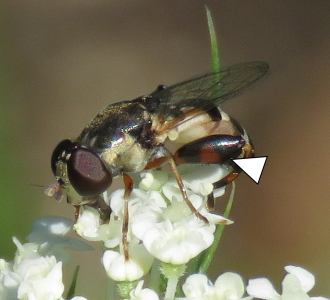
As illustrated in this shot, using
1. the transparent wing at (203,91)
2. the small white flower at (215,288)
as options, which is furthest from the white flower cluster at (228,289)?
the transparent wing at (203,91)

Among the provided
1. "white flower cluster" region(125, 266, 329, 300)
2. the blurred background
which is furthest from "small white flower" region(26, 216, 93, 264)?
the blurred background

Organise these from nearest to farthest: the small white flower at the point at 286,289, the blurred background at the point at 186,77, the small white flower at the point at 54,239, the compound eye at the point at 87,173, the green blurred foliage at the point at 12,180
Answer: the small white flower at the point at 286,289 → the compound eye at the point at 87,173 → the small white flower at the point at 54,239 → the green blurred foliage at the point at 12,180 → the blurred background at the point at 186,77

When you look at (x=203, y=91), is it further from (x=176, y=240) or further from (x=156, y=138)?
(x=176, y=240)

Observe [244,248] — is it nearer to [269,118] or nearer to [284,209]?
[284,209]

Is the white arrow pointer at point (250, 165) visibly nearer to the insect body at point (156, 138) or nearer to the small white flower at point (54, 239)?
the insect body at point (156, 138)

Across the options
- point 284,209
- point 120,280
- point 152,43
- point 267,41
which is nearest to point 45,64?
point 152,43

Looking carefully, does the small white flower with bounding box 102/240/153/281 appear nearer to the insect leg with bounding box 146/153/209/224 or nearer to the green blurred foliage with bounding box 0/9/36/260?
the insect leg with bounding box 146/153/209/224
